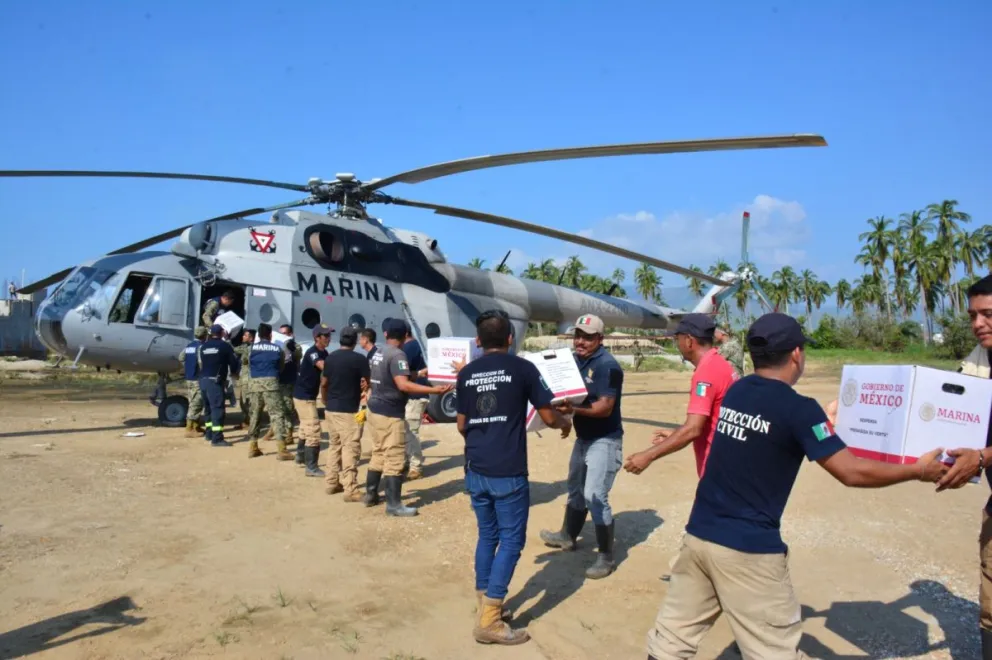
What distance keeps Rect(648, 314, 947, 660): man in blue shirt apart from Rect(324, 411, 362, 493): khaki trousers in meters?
5.02

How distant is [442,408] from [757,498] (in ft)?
30.8

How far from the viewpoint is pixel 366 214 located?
12.8 m

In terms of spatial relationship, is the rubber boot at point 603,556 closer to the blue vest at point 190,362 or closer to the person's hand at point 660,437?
the person's hand at point 660,437

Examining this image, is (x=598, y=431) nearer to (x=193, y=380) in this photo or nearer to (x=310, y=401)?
(x=310, y=401)

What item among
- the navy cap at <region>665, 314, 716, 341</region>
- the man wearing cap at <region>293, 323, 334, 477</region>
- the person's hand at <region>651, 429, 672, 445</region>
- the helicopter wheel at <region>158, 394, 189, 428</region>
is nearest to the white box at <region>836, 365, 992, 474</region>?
the person's hand at <region>651, 429, 672, 445</region>

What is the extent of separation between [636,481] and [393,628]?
15.8 ft

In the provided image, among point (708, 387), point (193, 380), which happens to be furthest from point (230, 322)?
point (708, 387)

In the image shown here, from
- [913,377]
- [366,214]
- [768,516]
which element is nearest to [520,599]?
[768,516]

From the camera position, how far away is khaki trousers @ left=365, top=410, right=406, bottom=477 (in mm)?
6766

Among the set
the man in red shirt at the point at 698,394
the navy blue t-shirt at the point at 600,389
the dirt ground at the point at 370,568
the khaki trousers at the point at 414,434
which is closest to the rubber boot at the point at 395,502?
the dirt ground at the point at 370,568

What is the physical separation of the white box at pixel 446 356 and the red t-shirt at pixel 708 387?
270cm

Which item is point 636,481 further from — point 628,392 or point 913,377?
point 628,392

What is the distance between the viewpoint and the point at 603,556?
17.3ft

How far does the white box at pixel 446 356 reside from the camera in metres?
6.38
